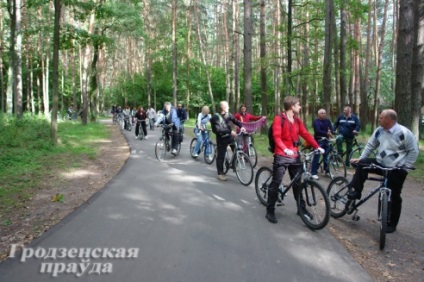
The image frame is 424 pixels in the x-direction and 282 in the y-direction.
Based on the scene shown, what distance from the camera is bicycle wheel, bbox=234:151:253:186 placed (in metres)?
7.80

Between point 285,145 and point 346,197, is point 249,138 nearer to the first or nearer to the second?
point 285,145

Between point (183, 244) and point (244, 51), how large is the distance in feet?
40.8

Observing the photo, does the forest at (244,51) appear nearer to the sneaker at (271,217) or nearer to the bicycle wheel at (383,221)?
the bicycle wheel at (383,221)

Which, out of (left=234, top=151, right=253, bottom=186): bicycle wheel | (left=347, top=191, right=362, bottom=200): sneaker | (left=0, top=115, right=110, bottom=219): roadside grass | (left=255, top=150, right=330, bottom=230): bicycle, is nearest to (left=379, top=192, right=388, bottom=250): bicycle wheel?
(left=347, top=191, right=362, bottom=200): sneaker

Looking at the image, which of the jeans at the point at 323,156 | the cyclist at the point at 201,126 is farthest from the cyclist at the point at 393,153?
the cyclist at the point at 201,126

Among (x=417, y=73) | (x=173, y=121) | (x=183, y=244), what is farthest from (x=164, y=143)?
(x=417, y=73)

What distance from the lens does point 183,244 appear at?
4.41 m

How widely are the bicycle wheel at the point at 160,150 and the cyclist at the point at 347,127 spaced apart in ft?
18.9

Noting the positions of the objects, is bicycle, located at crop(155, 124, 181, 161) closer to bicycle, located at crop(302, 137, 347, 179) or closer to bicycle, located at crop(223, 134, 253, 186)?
bicycle, located at crop(223, 134, 253, 186)

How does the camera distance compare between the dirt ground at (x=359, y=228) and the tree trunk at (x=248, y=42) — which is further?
the tree trunk at (x=248, y=42)

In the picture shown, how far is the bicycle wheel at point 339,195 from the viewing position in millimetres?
5579

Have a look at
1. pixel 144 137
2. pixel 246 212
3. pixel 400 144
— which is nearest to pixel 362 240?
pixel 400 144

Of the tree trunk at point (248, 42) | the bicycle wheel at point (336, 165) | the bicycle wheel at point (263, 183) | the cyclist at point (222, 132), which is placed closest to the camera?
the bicycle wheel at point (263, 183)

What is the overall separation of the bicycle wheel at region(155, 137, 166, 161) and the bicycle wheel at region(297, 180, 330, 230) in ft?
22.5
